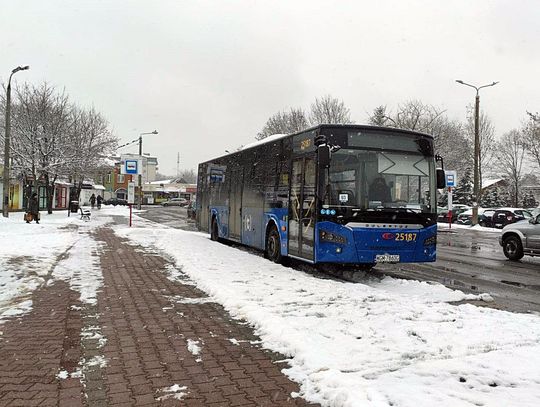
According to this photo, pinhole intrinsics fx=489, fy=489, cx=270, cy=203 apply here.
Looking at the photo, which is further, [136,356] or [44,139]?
[44,139]

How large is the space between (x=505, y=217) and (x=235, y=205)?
25.3m

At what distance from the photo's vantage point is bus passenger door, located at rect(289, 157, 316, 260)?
974 centimetres

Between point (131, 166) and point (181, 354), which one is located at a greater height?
point (131, 166)

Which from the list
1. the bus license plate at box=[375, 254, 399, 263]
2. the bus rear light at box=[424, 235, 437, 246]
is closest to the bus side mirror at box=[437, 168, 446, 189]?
the bus rear light at box=[424, 235, 437, 246]

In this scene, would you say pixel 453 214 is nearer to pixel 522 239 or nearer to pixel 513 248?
pixel 513 248

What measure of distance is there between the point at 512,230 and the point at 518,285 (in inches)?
218

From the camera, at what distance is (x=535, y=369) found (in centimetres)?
421

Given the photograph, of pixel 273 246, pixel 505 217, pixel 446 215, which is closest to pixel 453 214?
pixel 446 215

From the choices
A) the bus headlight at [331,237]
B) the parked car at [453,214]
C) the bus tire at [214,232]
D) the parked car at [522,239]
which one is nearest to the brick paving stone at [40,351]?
the bus headlight at [331,237]

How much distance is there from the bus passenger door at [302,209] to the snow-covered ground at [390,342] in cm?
149

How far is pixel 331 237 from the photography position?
931 cm

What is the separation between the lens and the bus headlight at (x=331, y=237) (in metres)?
9.20

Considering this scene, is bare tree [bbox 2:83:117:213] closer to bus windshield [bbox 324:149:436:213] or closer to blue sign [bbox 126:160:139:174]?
blue sign [bbox 126:160:139:174]

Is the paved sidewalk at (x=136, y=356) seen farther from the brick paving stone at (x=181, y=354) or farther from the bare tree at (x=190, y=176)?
the bare tree at (x=190, y=176)
